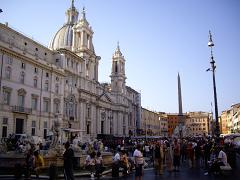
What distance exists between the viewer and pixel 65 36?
64.9m

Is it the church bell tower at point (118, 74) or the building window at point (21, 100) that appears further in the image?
the church bell tower at point (118, 74)

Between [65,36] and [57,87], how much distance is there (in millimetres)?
23524

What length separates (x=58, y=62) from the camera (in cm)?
4716

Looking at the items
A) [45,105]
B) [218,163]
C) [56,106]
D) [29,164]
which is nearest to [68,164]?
[29,164]

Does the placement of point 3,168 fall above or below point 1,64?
below

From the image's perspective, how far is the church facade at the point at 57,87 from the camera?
34.8m

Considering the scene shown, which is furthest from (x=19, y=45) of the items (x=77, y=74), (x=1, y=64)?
(x=77, y=74)

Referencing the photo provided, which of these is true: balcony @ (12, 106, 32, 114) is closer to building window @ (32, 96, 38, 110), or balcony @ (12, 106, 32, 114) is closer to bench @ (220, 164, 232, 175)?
building window @ (32, 96, 38, 110)

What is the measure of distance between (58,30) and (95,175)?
5783 centimetres

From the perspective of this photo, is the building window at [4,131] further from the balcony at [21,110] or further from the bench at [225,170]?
the bench at [225,170]

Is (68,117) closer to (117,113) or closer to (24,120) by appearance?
(24,120)

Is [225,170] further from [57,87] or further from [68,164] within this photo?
[57,87]

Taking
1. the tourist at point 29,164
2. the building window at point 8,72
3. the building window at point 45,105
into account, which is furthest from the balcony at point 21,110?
the tourist at point 29,164

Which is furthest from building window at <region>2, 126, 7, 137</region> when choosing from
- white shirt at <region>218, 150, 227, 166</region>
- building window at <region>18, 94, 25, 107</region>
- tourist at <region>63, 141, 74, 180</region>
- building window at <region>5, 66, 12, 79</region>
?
white shirt at <region>218, 150, 227, 166</region>
